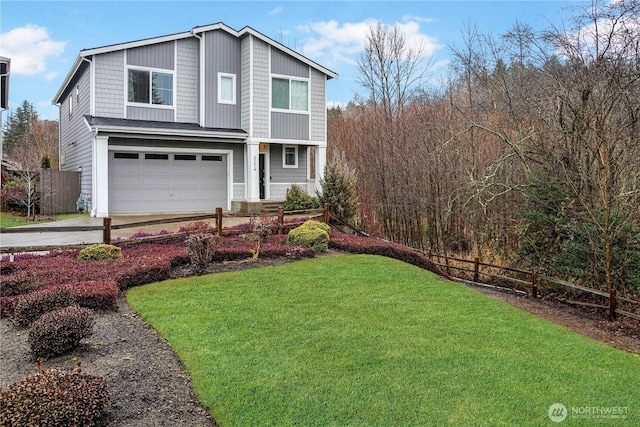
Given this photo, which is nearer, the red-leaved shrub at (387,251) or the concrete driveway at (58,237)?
the concrete driveway at (58,237)

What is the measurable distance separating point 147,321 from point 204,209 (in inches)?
459

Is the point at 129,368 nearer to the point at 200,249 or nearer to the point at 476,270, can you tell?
the point at 200,249

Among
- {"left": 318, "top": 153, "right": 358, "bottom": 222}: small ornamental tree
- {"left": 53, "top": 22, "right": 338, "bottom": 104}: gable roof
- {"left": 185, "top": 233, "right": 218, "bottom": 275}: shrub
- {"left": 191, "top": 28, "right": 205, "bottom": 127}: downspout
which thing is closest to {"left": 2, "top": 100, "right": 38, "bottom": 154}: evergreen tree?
{"left": 53, "top": 22, "right": 338, "bottom": 104}: gable roof

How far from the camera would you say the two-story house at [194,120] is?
589 inches

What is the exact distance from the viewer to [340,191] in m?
14.3

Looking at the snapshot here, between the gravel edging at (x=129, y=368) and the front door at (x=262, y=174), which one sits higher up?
the front door at (x=262, y=174)

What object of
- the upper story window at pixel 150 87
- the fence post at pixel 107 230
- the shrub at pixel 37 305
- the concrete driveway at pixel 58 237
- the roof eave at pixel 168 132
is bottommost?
the shrub at pixel 37 305

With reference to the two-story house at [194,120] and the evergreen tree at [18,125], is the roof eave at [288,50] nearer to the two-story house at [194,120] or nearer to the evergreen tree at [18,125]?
the two-story house at [194,120]

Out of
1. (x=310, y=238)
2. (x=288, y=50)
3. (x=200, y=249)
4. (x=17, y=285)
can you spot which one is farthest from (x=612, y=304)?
(x=288, y=50)

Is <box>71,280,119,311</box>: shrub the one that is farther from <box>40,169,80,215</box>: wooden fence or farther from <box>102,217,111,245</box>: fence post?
<box>40,169,80,215</box>: wooden fence

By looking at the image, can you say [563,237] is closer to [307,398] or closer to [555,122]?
[555,122]

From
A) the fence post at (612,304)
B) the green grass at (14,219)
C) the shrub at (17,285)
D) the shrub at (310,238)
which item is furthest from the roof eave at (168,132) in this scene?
the fence post at (612,304)

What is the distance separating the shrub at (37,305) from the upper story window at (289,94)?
12501 millimetres

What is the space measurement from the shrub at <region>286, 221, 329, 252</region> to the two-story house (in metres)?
6.15
